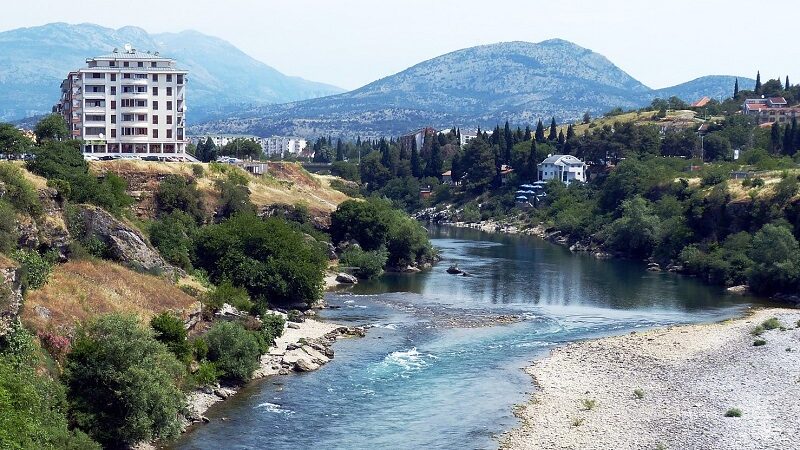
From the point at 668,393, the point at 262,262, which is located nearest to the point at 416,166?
the point at 262,262

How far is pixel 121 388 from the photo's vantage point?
36344 mm

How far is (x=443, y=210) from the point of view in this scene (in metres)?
151

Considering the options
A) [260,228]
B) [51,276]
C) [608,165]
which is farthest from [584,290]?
[608,165]

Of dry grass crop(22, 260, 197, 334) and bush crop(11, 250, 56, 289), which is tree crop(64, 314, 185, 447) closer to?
dry grass crop(22, 260, 197, 334)

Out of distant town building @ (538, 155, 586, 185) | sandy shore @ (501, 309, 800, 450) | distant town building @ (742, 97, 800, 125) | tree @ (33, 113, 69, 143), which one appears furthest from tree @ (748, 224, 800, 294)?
distant town building @ (742, 97, 800, 125)

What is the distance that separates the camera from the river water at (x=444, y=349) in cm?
3966

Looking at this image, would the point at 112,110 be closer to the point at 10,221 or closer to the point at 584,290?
the point at 584,290

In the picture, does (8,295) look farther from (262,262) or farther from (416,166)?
(416,166)

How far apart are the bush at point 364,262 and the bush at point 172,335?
126ft

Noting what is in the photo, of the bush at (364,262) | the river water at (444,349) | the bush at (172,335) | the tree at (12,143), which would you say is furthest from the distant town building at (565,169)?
the bush at (172,335)

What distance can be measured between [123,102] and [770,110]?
354 ft

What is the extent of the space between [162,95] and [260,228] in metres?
31.2

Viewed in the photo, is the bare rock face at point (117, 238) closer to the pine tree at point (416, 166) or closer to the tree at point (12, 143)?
the tree at point (12, 143)

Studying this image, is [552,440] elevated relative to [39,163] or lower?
lower
